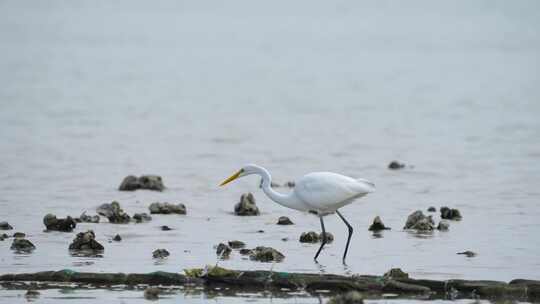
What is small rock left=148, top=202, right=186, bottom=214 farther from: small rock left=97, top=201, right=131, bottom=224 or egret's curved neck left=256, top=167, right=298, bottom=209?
egret's curved neck left=256, top=167, right=298, bottom=209

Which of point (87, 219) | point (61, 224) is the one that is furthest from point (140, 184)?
point (61, 224)

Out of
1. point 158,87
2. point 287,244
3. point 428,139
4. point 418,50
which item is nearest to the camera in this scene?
point 287,244

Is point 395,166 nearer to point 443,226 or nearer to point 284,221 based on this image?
point 284,221

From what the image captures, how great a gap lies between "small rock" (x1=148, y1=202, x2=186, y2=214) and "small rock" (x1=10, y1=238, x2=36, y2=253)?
11.5 ft

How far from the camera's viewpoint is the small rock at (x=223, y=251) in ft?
42.0

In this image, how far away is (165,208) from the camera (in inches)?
650

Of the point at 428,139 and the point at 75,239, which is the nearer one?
the point at 75,239

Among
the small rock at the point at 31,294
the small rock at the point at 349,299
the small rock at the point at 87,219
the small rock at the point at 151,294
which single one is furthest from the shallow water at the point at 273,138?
the small rock at the point at 349,299

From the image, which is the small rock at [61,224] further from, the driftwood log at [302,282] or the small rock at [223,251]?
the driftwood log at [302,282]

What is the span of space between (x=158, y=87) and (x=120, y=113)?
1074 cm

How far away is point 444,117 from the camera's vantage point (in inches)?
1395

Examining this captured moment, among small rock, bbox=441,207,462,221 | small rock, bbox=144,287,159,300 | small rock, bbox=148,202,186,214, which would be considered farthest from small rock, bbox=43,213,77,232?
small rock, bbox=441,207,462,221

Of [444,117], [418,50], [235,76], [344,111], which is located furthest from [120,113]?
[418,50]

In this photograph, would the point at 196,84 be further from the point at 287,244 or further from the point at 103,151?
the point at 287,244
